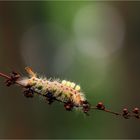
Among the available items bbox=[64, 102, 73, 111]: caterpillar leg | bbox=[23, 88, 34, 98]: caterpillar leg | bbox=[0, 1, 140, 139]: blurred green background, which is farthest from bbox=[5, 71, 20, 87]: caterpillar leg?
bbox=[0, 1, 140, 139]: blurred green background

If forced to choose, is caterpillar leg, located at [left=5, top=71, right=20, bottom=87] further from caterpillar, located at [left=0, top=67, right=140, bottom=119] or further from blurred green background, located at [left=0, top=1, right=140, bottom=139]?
blurred green background, located at [left=0, top=1, right=140, bottom=139]

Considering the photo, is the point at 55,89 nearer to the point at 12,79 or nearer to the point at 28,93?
the point at 28,93

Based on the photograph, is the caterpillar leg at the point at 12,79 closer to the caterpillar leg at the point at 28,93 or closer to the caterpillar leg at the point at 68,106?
the caterpillar leg at the point at 28,93

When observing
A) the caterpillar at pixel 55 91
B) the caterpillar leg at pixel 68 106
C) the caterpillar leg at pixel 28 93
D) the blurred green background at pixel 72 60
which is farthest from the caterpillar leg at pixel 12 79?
the blurred green background at pixel 72 60

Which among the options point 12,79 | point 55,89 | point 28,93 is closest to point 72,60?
point 55,89

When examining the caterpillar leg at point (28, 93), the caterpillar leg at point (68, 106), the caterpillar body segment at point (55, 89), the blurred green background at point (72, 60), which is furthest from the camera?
the blurred green background at point (72, 60)

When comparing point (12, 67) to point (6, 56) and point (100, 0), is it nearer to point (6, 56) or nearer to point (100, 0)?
point (6, 56)
